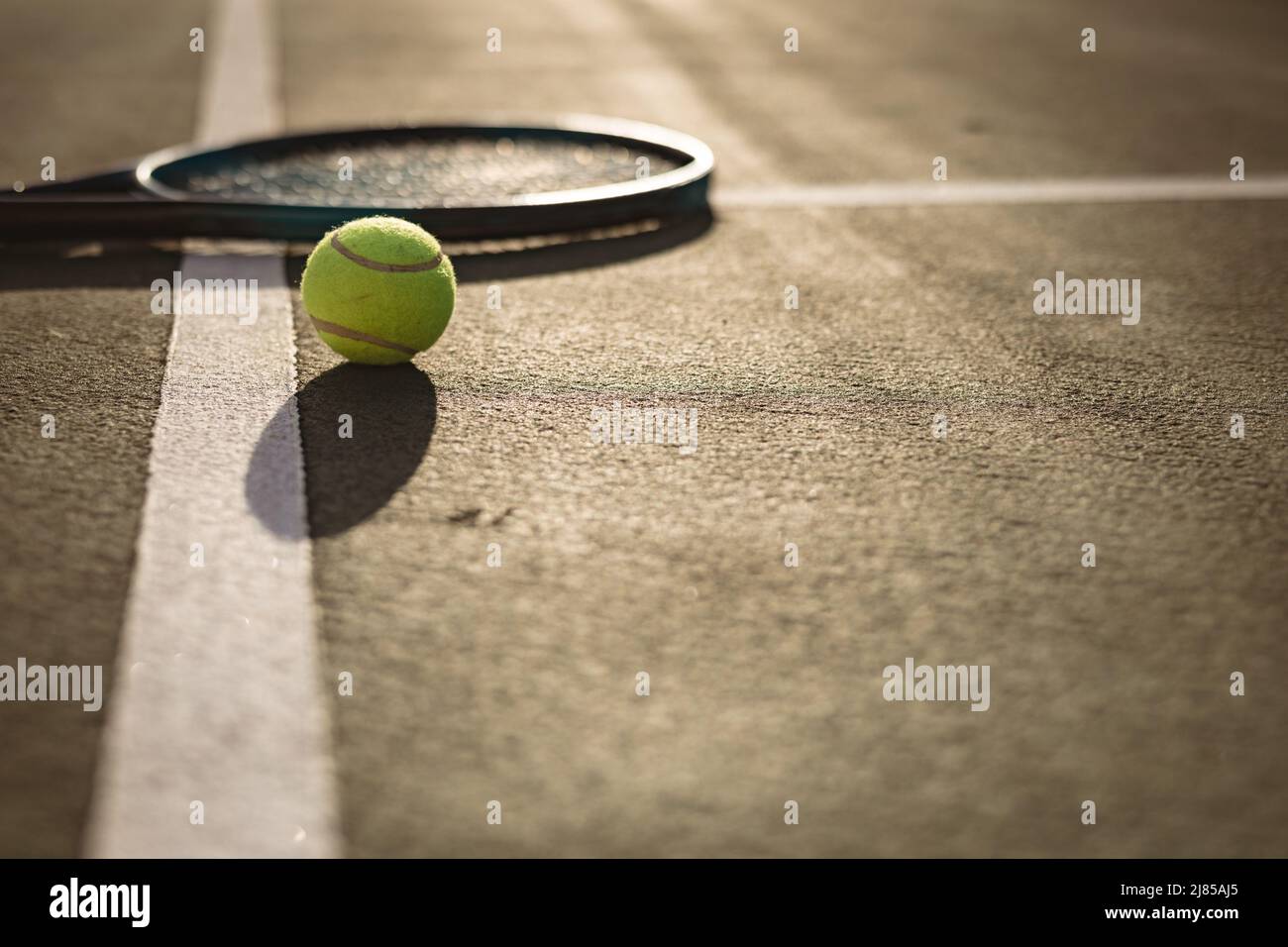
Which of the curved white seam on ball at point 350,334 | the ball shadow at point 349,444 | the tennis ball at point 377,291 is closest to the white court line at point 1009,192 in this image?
the tennis ball at point 377,291

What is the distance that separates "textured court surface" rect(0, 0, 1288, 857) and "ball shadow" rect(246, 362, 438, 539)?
0.02 meters

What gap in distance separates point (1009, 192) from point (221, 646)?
5.09m

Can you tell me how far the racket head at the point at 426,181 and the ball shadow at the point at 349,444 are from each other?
1136mm

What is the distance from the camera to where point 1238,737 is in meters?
2.56

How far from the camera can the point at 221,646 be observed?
2820 millimetres

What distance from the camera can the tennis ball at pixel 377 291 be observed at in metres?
4.30

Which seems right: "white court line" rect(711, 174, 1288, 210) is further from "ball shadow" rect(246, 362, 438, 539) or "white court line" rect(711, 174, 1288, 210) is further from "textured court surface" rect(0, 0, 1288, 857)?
"ball shadow" rect(246, 362, 438, 539)

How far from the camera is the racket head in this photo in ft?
18.8

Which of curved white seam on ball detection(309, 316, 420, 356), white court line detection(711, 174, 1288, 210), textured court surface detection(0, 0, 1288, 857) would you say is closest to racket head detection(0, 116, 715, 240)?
textured court surface detection(0, 0, 1288, 857)

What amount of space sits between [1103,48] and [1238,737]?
10.5 m

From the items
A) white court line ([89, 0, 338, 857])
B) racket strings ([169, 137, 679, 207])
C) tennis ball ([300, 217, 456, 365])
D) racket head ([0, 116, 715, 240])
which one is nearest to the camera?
white court line ([89, 0, 338, 857])

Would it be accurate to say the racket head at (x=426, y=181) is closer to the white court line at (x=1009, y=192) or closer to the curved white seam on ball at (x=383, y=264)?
the white court line at (x=1009, y=192)

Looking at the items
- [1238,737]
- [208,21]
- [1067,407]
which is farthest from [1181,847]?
[208,21]

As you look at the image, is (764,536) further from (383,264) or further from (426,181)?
(426,181)
